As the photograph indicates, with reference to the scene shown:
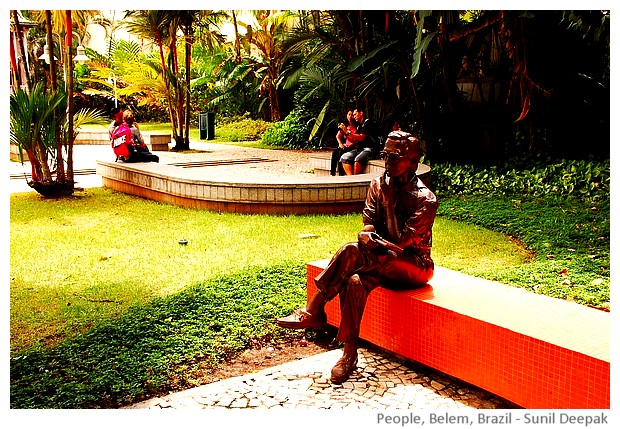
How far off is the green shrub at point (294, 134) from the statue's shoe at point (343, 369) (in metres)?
15.5

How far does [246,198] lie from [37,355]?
205 inches

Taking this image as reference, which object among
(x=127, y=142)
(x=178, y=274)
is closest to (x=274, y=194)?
(x=178, y=274)

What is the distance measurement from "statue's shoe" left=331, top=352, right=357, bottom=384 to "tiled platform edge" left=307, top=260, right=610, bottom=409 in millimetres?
412

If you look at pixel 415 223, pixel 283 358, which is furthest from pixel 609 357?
pixel 283 358

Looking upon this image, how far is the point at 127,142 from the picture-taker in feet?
40.9

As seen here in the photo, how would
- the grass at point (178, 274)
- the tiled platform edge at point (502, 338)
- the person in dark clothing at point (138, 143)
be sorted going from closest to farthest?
the tiled platform edge at point (502, 338) < the grass at point (178, 274) < the person in dark clothing at point (138, 143)

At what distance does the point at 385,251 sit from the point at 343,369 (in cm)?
77

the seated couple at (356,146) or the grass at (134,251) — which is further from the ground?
the seated couple at (356,146)

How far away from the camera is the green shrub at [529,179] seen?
409 inches

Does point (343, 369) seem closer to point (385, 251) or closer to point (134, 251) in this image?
point (385, 251)

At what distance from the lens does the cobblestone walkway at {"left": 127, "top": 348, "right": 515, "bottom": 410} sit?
3.90 metres

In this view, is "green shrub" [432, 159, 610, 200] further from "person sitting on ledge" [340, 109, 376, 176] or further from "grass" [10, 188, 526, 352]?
"grass" [10, 188, 526, 352]

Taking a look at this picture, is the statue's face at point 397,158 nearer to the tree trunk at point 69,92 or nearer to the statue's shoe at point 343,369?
the statue's shoe at point 343,369

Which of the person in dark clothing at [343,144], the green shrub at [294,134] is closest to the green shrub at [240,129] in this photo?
the green shrub at [294,134]
